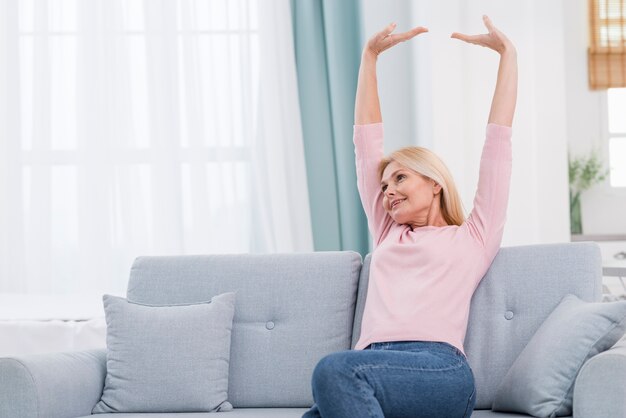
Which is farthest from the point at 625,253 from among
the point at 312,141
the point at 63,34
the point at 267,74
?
the point at 63,34

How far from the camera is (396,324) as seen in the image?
2.29 m

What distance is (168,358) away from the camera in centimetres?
246

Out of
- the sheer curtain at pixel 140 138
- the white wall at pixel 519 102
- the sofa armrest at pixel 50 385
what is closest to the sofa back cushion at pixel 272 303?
the sofa armrest at pixel 50 385

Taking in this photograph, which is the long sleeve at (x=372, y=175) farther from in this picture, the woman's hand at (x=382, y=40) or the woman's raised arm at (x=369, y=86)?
the woman's hand at (x=382, y=40)

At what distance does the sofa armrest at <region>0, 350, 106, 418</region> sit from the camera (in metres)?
2.23

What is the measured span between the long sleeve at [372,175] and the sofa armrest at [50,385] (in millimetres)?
835

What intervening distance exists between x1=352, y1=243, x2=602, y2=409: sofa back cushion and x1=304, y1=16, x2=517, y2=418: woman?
0.23 feet

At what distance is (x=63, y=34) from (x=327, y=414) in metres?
3.54

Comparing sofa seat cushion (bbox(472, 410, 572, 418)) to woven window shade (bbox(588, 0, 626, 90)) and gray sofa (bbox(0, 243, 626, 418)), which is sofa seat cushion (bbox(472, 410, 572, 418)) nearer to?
gray sofa (bbox(0, 243, 626, 418))

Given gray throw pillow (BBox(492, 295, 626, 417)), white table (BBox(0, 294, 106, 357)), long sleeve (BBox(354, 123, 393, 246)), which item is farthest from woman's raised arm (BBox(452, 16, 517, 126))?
white table (BBox(0, 294, 106, 357))

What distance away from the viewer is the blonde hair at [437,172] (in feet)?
8.19

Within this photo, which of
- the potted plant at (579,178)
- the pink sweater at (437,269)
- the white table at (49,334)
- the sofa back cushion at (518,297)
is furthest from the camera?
the potted plant at (579,178)

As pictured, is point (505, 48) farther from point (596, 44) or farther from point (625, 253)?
point (596, 44)

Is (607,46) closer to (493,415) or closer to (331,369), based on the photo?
(493,415)
